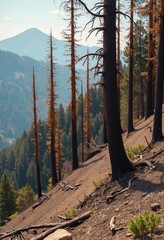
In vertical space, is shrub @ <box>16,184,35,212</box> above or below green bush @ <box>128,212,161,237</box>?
below

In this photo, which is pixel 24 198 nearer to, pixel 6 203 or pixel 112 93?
pixel 6 203

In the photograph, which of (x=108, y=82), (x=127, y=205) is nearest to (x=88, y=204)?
(x=127, y=205)

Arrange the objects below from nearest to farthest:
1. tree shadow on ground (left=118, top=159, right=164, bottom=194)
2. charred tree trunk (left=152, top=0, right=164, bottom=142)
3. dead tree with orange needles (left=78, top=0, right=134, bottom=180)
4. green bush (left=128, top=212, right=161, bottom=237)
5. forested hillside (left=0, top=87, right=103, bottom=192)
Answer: green bush (left=128, top=212, right=161, bottom=237) < tree shadow on ground (left=118, top=159, right=164, bottom=194) < dead tree with orange needles (left=78, top=0, right=134, bottom=180) < charred tree trunk (left=152, top=0, right=164, bottom=142) < forested hillside (left=0, top=87, right=103, bottom=192)

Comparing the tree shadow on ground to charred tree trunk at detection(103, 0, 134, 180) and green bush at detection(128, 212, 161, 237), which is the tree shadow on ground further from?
green bush at detection(128, 212, 161, 237)

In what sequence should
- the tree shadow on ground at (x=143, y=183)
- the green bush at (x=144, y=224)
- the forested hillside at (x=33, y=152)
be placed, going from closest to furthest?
the green bush at (x=144, y=224) < the tree shadow on ground at (x=143, y=183) < the forested hillside at (x=33, y=152)

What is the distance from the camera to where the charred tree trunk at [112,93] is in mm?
9320

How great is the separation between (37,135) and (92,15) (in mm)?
19419

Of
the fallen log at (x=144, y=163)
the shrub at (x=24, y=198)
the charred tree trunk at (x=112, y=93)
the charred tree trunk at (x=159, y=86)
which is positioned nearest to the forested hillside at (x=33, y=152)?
the shrub at (x=24, y=198)

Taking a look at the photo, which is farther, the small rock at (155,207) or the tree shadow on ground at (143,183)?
the tree shadow on ground at (143,183)

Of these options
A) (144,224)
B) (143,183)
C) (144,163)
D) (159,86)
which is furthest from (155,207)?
(159,86)

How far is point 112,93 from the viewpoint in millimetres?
9570

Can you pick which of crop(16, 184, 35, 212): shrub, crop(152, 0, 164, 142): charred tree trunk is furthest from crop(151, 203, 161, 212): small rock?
crop(16, 184, 35, 212): shrub

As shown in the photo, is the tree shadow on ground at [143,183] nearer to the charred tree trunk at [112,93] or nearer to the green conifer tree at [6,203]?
the charred tree trunk at [112,93]

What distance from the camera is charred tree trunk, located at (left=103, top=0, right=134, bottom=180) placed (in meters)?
9.32
